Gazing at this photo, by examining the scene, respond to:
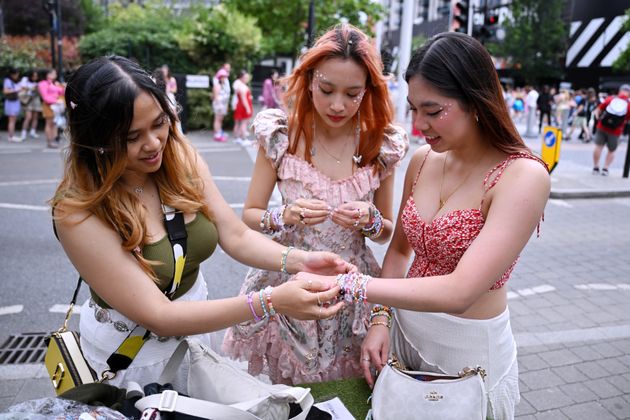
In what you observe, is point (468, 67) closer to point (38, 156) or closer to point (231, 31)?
point (38, 156)

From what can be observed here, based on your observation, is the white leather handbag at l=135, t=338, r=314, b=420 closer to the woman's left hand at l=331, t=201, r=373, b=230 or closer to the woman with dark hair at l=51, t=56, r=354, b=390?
the woman with dark hair at l=51, t=56, r=354, b=390

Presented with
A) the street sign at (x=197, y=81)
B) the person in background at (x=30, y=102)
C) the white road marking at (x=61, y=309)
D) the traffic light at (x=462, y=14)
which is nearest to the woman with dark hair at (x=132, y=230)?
the white road marking at (x=61, y=309)

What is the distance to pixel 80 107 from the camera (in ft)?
5.41

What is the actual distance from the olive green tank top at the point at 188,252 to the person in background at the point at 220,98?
1378 cm

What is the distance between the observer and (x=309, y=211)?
2.11m

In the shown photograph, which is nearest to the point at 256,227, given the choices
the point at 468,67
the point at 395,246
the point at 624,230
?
the point at 395,246

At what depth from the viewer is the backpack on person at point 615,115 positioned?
1082cm

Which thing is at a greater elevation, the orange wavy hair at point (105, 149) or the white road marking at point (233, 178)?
the orange wavy hair at point (105, 149)

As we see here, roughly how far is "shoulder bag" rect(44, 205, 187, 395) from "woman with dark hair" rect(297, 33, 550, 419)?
440 millimetres

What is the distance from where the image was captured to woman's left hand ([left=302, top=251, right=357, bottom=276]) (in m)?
1.96

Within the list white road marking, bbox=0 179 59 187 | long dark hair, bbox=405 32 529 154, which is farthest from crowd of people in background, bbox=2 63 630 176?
long dark hair, bbox=405 32 529 154

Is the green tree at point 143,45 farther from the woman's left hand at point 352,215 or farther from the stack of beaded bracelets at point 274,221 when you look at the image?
the woman's left hand at point 352,215

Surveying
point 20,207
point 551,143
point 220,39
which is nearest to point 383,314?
point 20,207

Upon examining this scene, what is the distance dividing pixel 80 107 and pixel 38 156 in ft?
38.9
